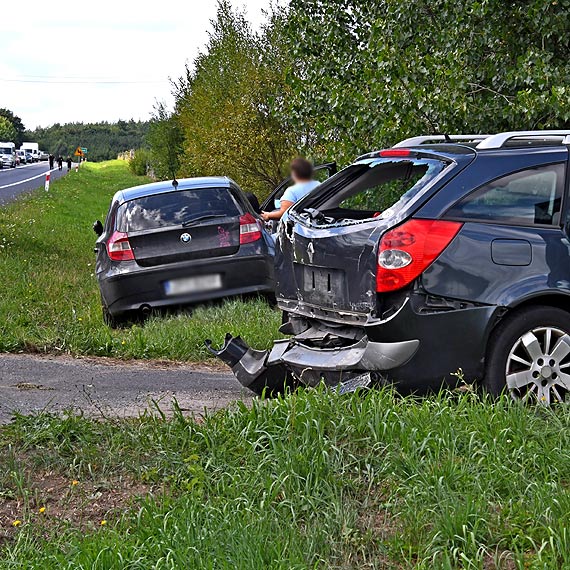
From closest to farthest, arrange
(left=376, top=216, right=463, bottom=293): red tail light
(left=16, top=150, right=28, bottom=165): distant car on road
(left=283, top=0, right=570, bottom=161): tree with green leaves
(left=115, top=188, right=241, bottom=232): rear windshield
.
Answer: (left=376, top=216, right=463, bottom=293): red tail light → (left=115, top=188, right=241, bottom=232): rear windshield → (left=283, top=0, right=570, bottom=161): tree with green leaves → (left=16, top=150, right=28, bottom=165): distant car on road

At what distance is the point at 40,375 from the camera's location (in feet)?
27.6

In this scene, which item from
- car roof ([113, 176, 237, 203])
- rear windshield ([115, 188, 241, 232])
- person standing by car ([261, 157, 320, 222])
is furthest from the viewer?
person standing by car ([261, 157, 320, 222])

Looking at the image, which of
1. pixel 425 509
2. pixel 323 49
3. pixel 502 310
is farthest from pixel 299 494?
pixel 323 49

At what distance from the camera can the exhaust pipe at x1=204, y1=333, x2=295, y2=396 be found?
23.4ft

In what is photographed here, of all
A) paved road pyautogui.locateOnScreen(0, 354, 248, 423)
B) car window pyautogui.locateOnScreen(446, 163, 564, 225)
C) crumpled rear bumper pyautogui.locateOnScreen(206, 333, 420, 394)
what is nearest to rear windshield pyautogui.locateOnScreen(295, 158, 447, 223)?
car window pyautogui.locateOnScreen(446, 163, 564, 225)

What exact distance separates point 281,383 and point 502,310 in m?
1.76

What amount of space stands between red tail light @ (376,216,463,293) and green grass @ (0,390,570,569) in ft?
2.39


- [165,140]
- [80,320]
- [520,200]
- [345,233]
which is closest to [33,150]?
[165,140]

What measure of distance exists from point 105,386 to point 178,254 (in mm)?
2997

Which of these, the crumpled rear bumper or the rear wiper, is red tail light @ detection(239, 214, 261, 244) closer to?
the rear wiper

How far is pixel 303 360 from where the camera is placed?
664 cm

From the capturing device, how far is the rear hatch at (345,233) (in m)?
6.11

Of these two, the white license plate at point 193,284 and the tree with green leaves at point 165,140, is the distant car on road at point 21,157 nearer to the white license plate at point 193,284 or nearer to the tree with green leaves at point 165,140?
the tree with green leaves at point 165,140

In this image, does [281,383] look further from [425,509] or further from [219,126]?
[219,126]
